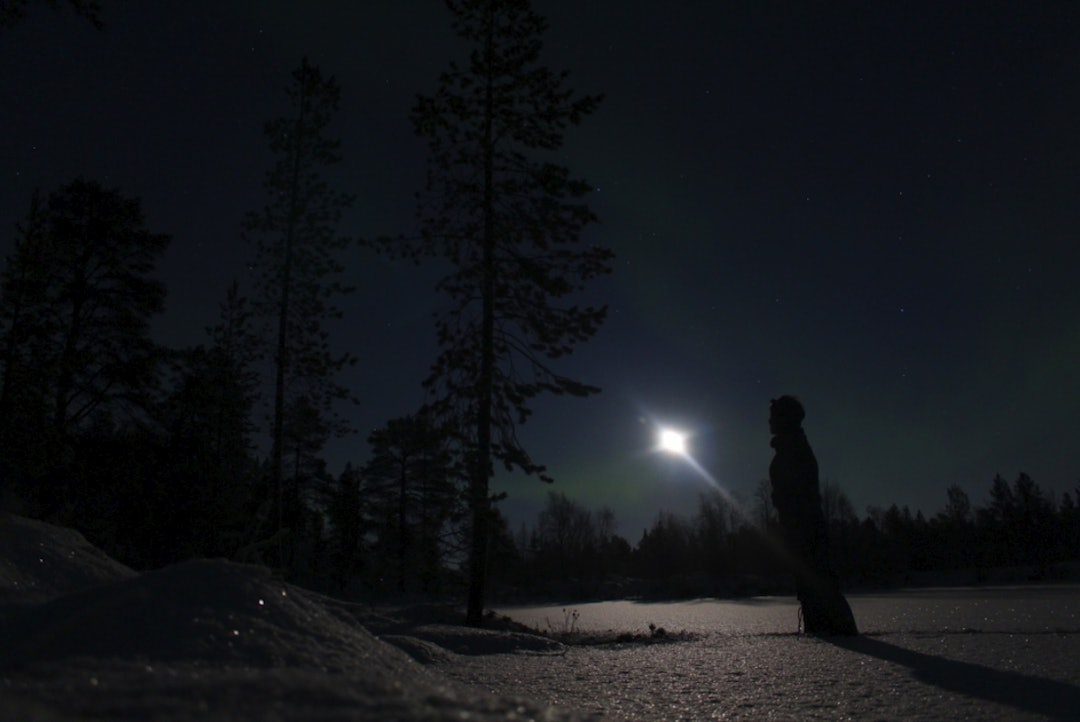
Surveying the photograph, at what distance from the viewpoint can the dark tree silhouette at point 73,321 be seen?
44.7 feet

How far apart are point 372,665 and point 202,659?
0.52 metres

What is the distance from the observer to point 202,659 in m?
1.52

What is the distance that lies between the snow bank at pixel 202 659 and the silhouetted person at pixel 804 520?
7.52 meters

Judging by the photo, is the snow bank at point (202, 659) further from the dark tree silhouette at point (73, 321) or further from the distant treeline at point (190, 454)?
the dark tree silhouette at point (73, 321)

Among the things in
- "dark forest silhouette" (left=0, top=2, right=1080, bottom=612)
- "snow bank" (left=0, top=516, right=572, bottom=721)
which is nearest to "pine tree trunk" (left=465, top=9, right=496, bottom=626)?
"dark forest silhouette" (left=0, top=2, right=1080, bottom=612)

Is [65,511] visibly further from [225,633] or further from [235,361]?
[225,633]

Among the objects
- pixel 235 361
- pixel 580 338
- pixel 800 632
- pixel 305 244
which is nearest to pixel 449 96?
pixel 580 338

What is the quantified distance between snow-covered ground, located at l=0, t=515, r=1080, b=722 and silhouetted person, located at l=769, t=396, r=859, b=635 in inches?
31.4

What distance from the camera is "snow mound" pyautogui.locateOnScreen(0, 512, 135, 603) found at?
8.41ft

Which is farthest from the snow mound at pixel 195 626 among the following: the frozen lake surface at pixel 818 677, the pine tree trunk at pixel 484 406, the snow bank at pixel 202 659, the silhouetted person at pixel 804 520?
the pine tree trunk at pixel 484 406

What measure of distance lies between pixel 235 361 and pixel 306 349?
25.2 feet

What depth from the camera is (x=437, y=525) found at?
1267 centimetres

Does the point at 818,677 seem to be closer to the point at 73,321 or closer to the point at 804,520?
the point at 804,520

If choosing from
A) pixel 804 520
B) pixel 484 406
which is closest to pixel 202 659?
pixel 804 520
